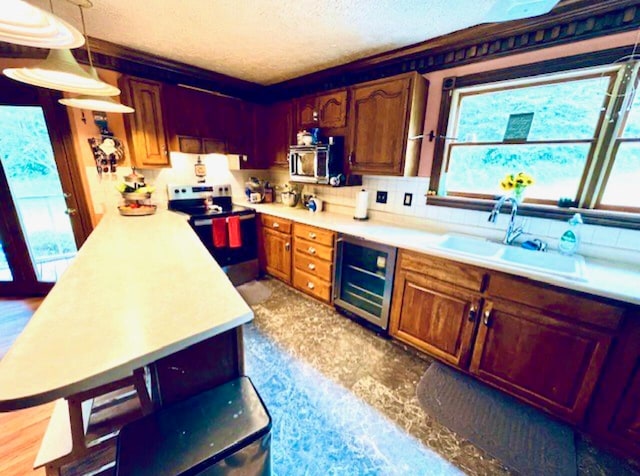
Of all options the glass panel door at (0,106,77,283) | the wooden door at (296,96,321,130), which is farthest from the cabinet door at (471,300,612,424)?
the glass panel door at (0,106,77,283)

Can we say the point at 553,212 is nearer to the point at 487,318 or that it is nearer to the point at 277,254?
the point at 487,318

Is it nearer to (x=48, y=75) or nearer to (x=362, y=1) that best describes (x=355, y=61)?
(x=362, y=1)

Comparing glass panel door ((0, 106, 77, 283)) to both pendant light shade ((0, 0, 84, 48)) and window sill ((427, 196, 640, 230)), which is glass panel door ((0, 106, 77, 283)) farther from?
window sill ((427, 196, 640, 230))

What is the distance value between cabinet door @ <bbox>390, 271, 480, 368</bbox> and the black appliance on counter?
1.96 m

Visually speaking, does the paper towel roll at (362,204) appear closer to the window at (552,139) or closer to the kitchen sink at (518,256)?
the window at (552,139)

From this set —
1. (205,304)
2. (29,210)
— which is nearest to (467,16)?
(205,304)

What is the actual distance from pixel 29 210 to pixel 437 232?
4144 mm

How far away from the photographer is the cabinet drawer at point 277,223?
9.83ft

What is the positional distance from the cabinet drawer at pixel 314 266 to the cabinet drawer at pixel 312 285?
2.0 inches

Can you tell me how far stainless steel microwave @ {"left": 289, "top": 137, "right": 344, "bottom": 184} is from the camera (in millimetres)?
2615

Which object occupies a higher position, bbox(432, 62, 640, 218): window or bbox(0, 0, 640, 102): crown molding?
bbox(0, 0, 640, 102): crown molding

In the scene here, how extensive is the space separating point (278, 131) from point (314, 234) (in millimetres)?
1525

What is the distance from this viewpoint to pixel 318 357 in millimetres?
2070

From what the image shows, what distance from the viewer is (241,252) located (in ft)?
10.8
